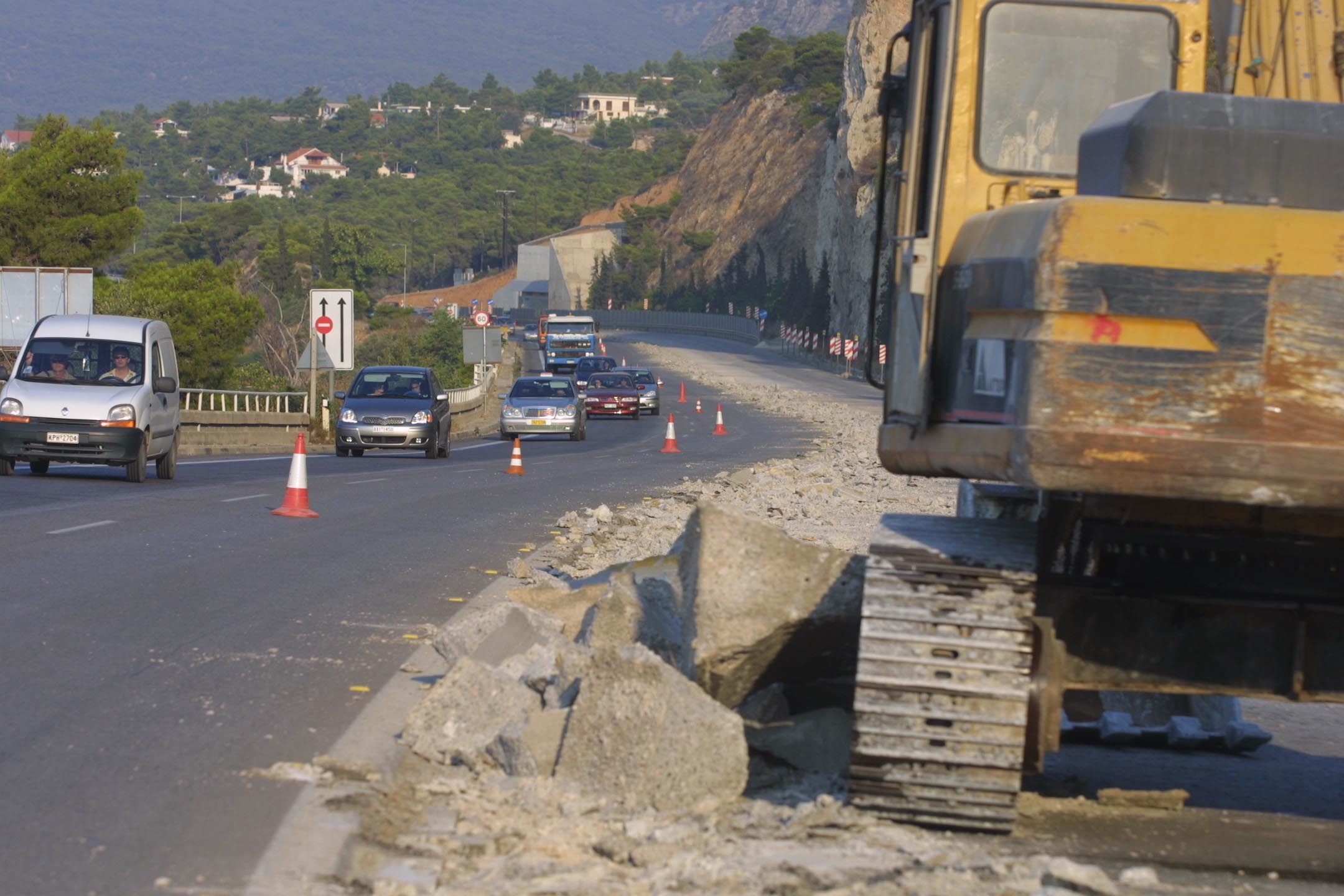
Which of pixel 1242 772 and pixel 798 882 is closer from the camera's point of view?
pixel 798 882

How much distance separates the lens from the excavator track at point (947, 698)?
5.39 meters

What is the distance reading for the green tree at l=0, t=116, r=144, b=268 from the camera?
55000 millimetres

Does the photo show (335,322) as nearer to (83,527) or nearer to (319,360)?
(319,360)

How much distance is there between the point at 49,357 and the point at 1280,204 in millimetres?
19315

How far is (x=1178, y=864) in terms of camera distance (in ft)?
18.1

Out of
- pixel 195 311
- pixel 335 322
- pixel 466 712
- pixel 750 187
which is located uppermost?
pixel 750 187

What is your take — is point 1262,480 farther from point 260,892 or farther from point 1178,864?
point 260,892

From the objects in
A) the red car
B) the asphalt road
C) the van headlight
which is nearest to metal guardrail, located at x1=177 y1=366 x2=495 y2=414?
the red car

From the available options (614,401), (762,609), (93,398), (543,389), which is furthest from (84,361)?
(614,401)

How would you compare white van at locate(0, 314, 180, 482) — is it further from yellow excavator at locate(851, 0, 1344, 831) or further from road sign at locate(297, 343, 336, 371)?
road sign at locate(297, 343, 336, 371)

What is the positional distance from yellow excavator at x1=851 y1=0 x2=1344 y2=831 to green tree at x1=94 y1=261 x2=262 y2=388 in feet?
160

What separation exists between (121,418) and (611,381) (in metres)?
34.1

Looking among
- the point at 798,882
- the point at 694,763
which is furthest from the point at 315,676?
the point at 798,882

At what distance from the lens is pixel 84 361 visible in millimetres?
21609
